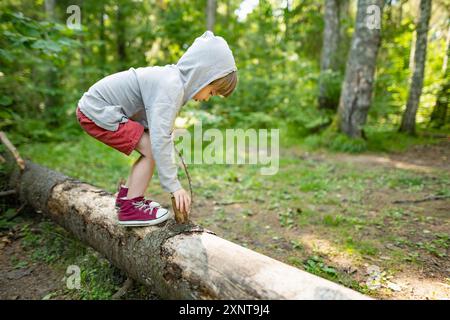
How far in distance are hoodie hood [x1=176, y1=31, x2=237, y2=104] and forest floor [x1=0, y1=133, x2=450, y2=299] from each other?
165 centimetres

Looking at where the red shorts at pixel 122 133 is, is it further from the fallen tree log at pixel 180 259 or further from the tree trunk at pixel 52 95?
the tree trunk at pixel 52 95

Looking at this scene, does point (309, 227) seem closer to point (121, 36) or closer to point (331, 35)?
point (331, 35)

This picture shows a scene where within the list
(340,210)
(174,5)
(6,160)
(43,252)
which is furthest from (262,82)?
(43,252)

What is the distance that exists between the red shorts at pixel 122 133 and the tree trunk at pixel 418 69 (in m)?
7.15

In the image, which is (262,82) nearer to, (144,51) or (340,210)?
(144,51)

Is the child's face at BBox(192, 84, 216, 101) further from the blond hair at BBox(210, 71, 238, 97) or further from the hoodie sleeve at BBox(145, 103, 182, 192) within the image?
the hoodie sleeve at BBox(145, 103, 182, 192)

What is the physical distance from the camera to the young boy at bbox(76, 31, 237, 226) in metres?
2.17

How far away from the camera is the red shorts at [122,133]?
2.36 m

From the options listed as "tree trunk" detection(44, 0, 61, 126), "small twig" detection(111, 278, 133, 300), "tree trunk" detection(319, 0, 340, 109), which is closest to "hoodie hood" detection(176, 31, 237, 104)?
"small twig" detection(111, 278, 133, 300)

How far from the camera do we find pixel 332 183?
4992 mm

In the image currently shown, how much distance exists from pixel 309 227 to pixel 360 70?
4573 millimetres

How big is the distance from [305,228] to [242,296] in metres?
2.02

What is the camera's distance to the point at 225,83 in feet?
7.66

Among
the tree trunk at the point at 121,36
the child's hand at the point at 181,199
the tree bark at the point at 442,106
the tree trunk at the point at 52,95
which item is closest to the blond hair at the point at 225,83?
the child's hand at the point at 181,199
